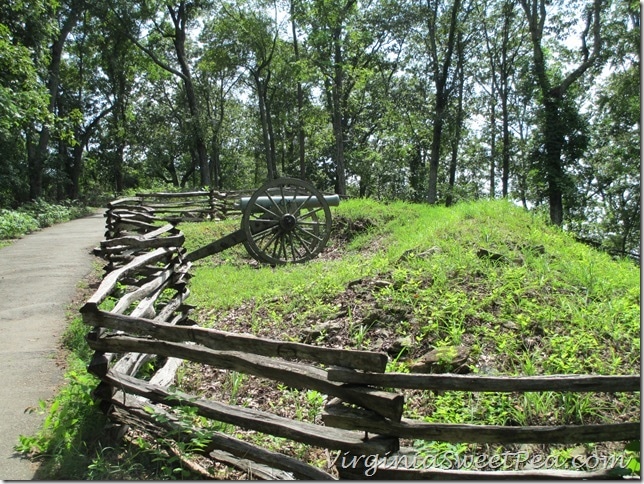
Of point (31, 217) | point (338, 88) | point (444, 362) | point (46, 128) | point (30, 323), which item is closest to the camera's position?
point (444, 362)

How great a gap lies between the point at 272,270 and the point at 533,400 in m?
6.73

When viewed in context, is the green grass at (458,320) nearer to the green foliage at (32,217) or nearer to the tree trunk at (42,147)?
the green foliage at (32,217)

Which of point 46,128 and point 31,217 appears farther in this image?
point 46,128

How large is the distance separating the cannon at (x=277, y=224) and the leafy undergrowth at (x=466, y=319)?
1.98m

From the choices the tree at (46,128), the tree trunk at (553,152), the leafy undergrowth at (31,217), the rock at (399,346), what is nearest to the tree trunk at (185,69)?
the tree at (46,128)

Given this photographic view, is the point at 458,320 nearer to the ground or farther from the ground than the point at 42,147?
nearer to the ground

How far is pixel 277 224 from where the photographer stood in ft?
35.5

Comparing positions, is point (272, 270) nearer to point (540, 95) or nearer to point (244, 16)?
point (540, 95)

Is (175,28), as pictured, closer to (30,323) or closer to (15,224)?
(15,224)

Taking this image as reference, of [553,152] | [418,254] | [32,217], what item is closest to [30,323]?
[418,254]

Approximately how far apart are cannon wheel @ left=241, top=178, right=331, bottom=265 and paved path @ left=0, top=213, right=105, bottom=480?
359cm

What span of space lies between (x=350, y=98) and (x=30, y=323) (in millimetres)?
28565

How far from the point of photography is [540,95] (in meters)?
25.2

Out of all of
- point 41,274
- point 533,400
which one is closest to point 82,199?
point 41,274
